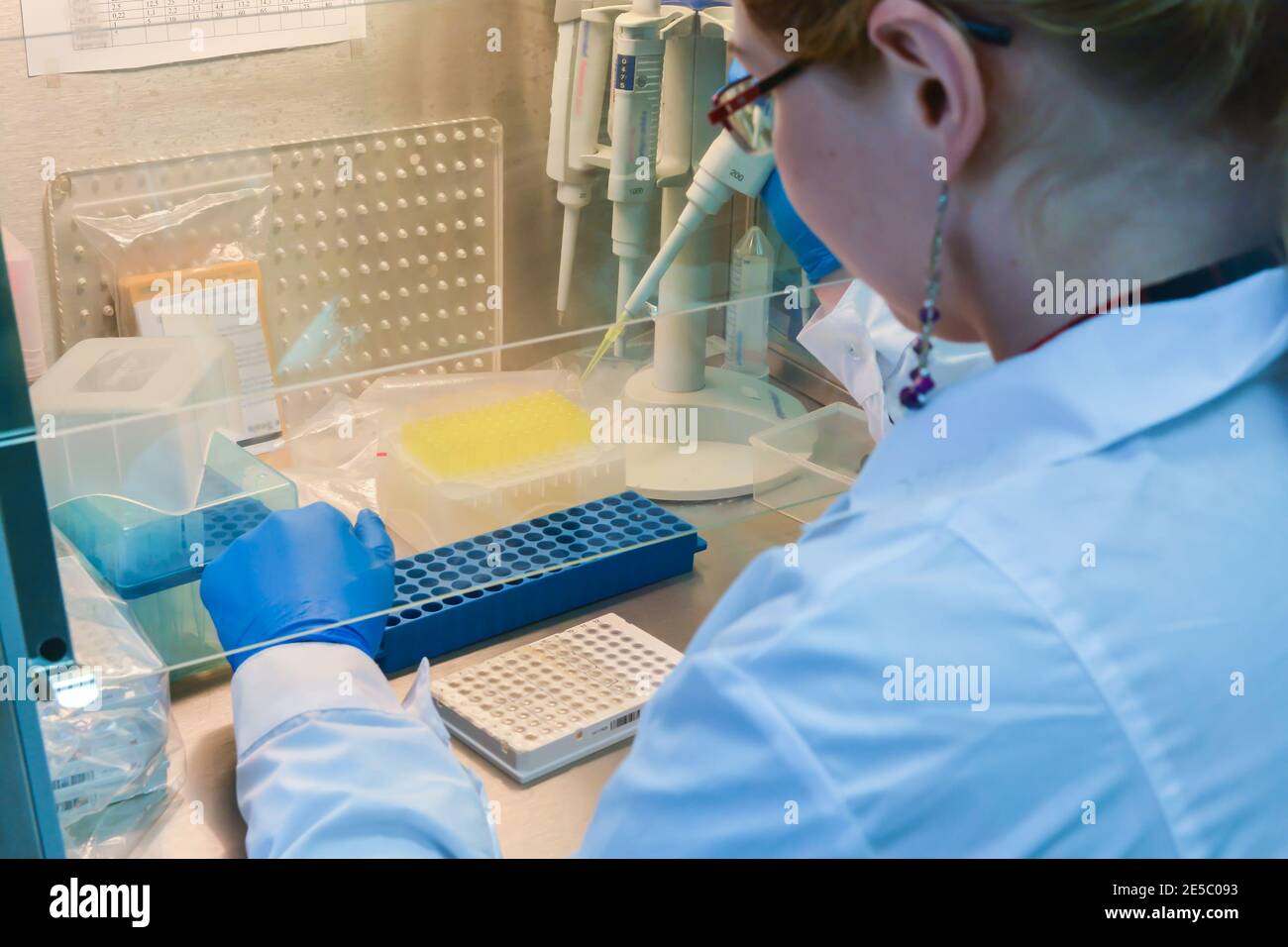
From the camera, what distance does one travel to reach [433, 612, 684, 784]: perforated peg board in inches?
47.9

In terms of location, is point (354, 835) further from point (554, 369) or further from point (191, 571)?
point (554, 369)

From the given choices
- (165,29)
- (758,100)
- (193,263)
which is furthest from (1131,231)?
(165,29)

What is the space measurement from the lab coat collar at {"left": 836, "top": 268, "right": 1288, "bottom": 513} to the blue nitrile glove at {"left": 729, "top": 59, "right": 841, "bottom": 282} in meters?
0.65

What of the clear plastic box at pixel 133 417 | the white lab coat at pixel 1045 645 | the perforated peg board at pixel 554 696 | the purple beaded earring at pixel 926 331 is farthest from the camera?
the perforated peg board at pixel 554 696

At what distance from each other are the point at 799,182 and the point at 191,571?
0.65m

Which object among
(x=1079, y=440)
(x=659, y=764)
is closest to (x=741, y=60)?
(x=1079, y=440)

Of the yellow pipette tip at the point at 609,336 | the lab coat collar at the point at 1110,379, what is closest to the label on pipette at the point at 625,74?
the yellow pipette tip at the point at 609,336

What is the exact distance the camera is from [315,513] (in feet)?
3.75

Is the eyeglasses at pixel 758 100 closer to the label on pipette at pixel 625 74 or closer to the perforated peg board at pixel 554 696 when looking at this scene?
the label on pipette at pixel 625 74

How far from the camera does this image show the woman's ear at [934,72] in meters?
0.65

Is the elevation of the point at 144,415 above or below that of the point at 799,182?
below

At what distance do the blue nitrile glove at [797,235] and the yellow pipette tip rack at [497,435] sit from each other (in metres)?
0.29

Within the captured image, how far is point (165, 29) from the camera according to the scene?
1.38 meters
